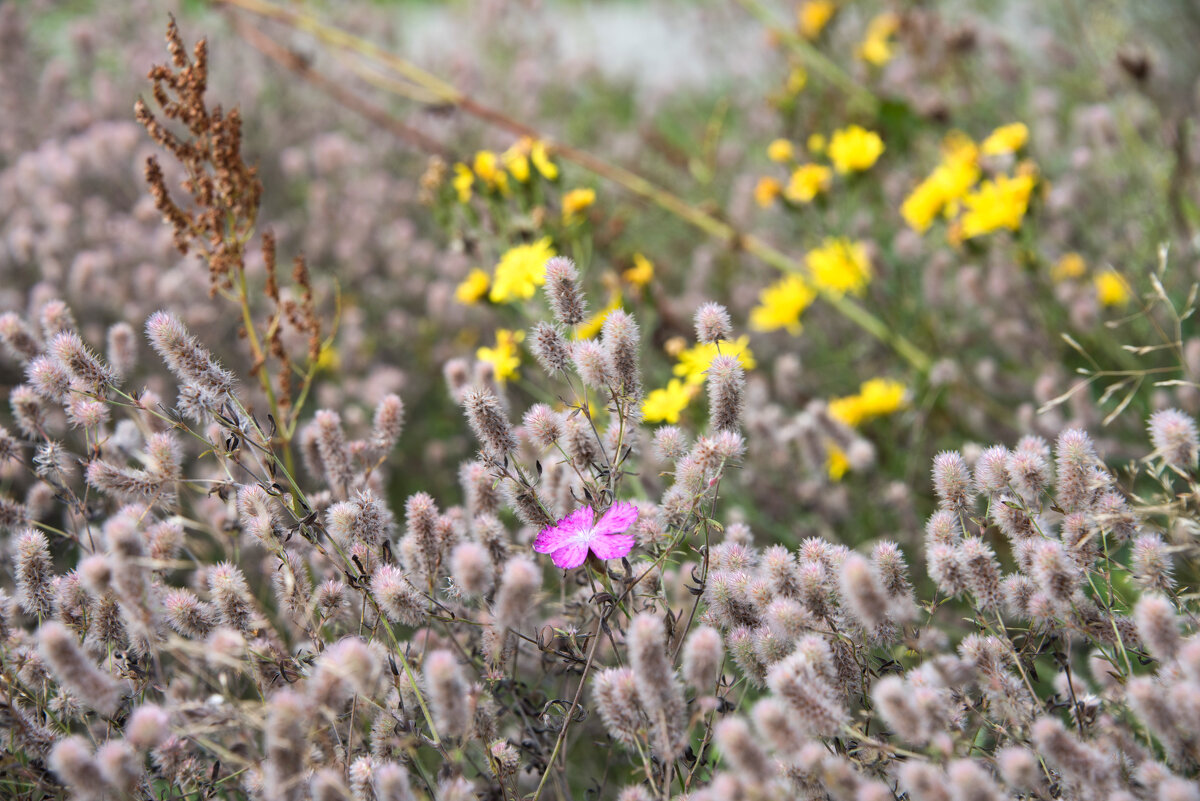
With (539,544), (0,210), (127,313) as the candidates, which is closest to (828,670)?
(539,544)

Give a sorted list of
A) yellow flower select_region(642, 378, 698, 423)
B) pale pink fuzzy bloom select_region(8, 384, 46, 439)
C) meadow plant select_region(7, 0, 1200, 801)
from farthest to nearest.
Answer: yellow flower select_region(642, 378, 698, 423) < pale pink fuzzy bloom select_region(8, 384, 46, 439) < meadow plant select_region(7, 0, 1200, 801)

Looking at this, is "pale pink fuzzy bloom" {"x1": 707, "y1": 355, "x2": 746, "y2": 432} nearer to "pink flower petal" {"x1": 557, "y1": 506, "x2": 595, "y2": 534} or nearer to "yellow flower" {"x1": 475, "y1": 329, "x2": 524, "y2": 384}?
"pink flower petal" {"x1": 557, "y1": 506, "x2": 595, "y2": 534}

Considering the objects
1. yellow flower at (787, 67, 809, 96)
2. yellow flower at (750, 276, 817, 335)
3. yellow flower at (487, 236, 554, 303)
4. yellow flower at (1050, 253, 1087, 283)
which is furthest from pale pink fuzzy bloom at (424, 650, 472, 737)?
yellow flower at (787, 67, 809, 96)

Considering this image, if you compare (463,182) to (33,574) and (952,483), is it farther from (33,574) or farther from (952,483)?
(952,483)

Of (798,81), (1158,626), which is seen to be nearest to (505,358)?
(1158,626)

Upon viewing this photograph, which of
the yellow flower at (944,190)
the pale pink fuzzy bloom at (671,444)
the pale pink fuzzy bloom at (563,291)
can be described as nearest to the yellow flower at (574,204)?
the yellow flower at (944,190)

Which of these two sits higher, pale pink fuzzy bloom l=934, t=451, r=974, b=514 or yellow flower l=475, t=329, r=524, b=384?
yellow flower l=475, t=329, r=524, b=384
